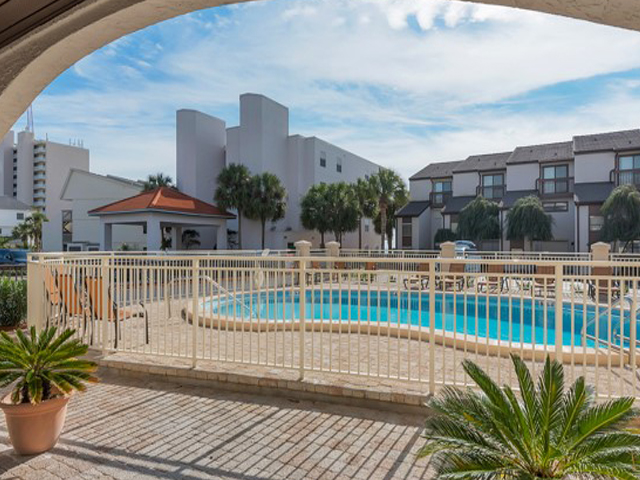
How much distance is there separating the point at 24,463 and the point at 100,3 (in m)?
3.23

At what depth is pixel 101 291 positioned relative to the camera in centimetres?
540

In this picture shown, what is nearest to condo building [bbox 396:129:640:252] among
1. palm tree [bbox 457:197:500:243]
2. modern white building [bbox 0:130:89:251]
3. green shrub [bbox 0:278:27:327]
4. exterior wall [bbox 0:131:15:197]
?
palm tree [bbox 457:197:500:243]

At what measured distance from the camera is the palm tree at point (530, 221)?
25516 millimetres

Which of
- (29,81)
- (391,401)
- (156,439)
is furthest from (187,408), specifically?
(29,81)

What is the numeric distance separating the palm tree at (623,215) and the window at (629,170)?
2750 millimetres

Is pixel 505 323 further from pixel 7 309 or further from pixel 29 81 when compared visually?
pixel 7 309

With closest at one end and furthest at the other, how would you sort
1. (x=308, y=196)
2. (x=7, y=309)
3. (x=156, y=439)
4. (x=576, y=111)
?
1. (x=156, y=439)
2. (x=7, y=309)
3. (x=576, y=111)
4. (x=308, y=196)

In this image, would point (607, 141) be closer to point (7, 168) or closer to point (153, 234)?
point (153, 234)

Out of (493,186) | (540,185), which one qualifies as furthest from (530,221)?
(493,186)

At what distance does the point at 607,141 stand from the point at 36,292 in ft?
107

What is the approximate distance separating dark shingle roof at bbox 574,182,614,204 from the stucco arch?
1112 inches

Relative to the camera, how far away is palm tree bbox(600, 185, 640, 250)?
22.4 m

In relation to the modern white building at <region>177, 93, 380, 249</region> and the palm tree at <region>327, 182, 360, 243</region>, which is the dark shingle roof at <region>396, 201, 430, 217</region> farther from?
A: the modern white building at <region>177, 93, 380, 249</region>

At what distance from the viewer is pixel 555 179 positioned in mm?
28516
